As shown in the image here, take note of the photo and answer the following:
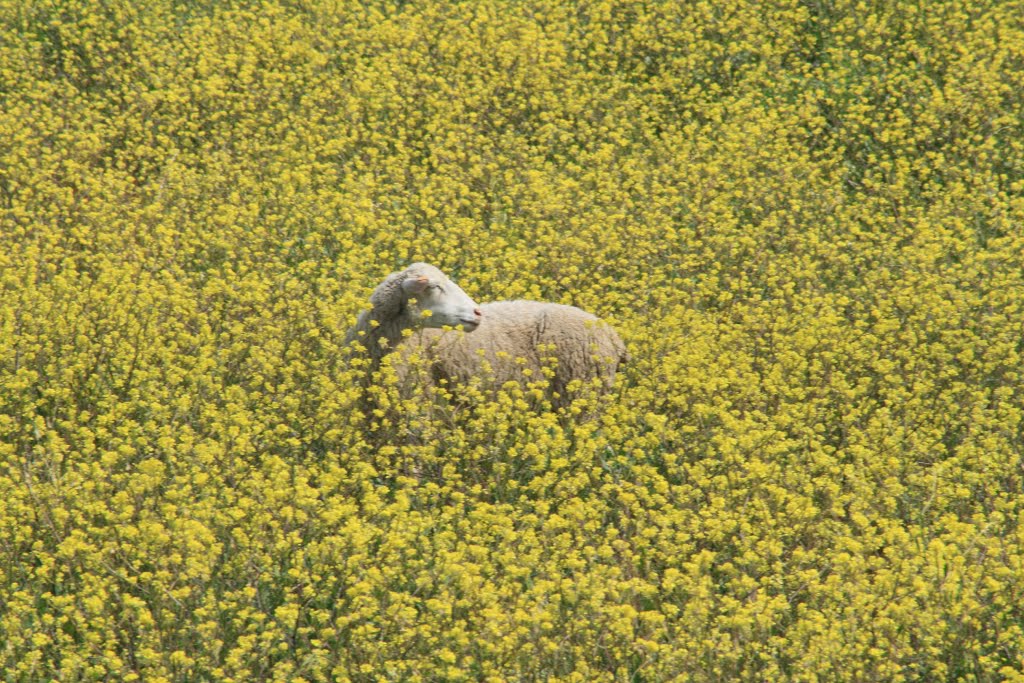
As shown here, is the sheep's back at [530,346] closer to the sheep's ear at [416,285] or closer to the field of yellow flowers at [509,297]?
the field of yellow flowers at [509,297]

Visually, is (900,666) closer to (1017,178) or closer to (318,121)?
(1017,178)

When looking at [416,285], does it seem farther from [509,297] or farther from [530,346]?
[509,297]

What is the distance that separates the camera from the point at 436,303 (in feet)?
27.8

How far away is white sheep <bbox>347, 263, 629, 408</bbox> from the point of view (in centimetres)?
850

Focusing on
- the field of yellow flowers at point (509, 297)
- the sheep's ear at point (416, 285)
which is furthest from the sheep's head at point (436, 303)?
the field of yellow flowers at point (509, 297)

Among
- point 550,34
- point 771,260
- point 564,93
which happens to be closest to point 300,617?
point 771,260

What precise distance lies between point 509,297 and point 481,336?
1.31 meters

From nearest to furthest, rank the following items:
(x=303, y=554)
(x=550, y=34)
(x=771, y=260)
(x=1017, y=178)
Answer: (x=303, y=554) < (x=771, y=260) < (x=1017, y=178) < (x=550, y=34)

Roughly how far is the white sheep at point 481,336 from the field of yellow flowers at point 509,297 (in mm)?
276

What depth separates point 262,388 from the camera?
9.18 metres

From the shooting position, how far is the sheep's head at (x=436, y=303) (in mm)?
8453

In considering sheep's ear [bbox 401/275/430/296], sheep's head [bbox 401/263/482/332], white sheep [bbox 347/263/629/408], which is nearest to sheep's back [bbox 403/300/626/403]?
white sheep [bbox 347/263/629/408]

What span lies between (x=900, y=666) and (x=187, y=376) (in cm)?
514

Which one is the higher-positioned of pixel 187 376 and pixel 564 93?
pixel 564 93
